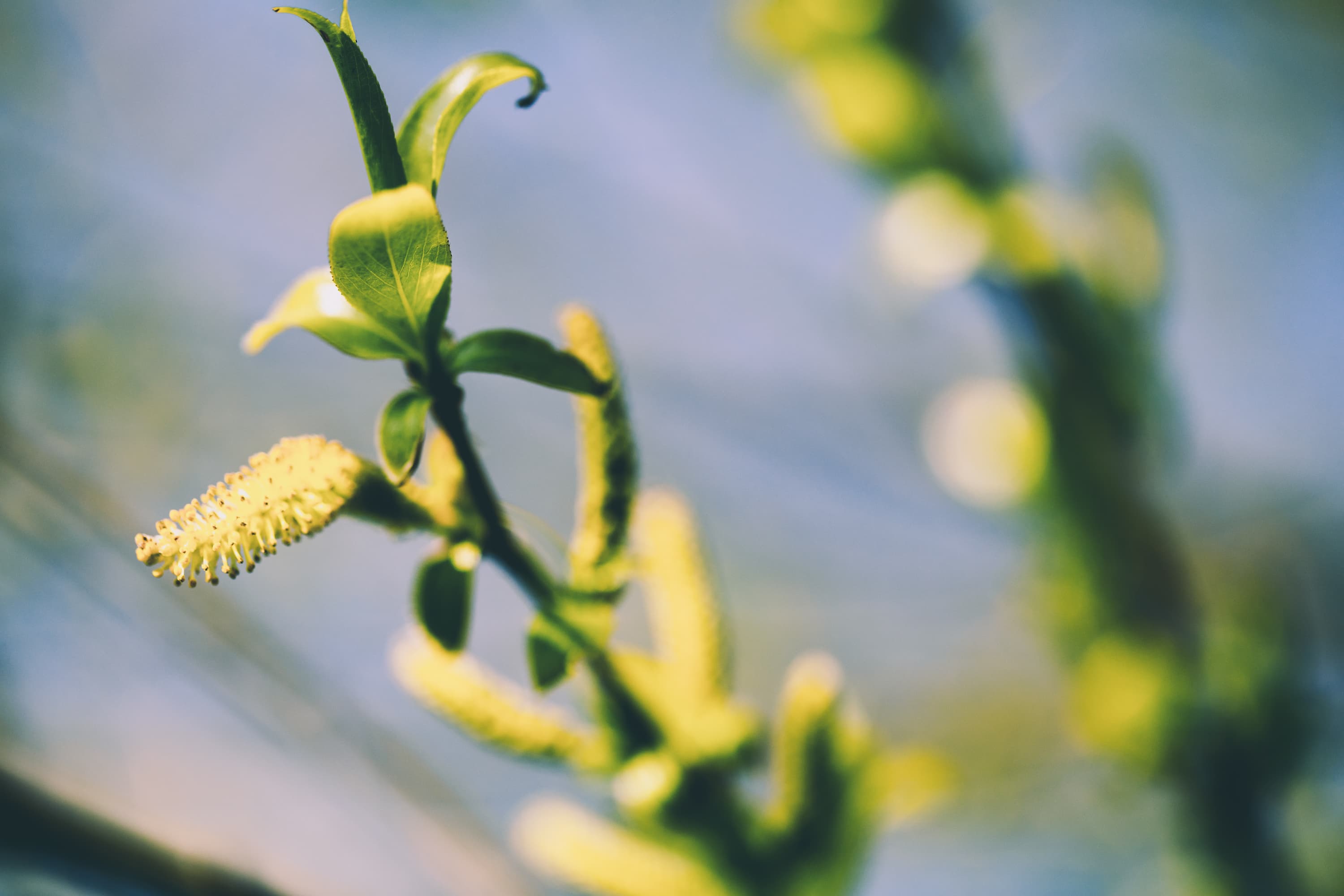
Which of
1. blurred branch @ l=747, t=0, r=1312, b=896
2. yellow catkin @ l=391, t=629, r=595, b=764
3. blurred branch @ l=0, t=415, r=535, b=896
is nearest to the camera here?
yellow catkin @ l=391, t=629, r=595, b=764

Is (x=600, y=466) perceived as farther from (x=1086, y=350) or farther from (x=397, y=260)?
(x=1086, y=350)

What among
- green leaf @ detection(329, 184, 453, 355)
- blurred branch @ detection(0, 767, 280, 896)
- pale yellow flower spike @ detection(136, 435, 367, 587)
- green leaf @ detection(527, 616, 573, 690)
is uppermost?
green leaf @ detection(329, 184, 453, 355)

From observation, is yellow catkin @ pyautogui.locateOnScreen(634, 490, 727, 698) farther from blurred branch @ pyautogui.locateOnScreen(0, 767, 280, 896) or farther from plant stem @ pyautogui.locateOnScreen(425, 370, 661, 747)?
blurred branch @ pyautogui.locateOnScreen(0, 767, 280, 896)

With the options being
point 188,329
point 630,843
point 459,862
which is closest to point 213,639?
point 459,862

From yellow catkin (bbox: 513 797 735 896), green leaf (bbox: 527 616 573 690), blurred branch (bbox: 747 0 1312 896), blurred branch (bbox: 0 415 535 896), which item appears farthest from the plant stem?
blurred branch (bbox: 747 0 1312 896)

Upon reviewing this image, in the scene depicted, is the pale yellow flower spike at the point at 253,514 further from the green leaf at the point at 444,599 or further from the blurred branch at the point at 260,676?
the blurred branch at the point at 260,676

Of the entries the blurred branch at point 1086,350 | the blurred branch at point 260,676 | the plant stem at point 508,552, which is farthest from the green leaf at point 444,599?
the blurred branch at point 1086,350
